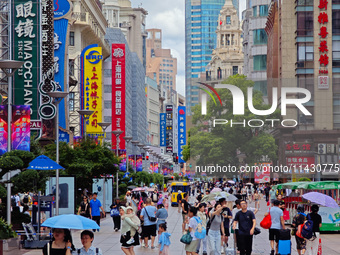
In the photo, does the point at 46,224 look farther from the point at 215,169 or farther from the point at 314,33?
the point at 215,169

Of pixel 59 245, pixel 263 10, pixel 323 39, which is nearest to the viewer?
pixel 59 245

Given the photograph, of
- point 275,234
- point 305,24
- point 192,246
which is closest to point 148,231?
point 275,234

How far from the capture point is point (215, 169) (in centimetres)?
8519

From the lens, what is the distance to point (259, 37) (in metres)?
110

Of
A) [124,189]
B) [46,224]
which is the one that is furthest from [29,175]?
[124,189]

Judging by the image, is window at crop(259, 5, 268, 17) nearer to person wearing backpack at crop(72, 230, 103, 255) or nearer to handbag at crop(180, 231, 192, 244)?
handbag at crop(180, 231, 192, 244)

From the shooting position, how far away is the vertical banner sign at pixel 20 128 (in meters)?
27.6

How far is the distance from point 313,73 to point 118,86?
24.1 m

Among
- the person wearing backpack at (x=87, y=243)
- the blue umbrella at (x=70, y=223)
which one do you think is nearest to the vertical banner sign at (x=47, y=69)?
the person wearing backpack at (x=87, y=243)

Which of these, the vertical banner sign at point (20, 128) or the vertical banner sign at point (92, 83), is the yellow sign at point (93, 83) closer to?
the vertical banner sign at point (92, 83)

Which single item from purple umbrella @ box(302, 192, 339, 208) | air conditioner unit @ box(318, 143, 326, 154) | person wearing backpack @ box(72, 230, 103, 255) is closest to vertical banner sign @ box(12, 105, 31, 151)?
purple umbrella @ box(302, 192, 339, 208)

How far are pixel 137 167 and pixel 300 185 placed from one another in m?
58.4

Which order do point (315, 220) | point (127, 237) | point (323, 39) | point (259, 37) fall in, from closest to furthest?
point (127, 237)
point (315, 220)
point (323, 39)
point (259, 37)

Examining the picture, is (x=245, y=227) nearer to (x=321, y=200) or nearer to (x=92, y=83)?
(x=321, y=200)
